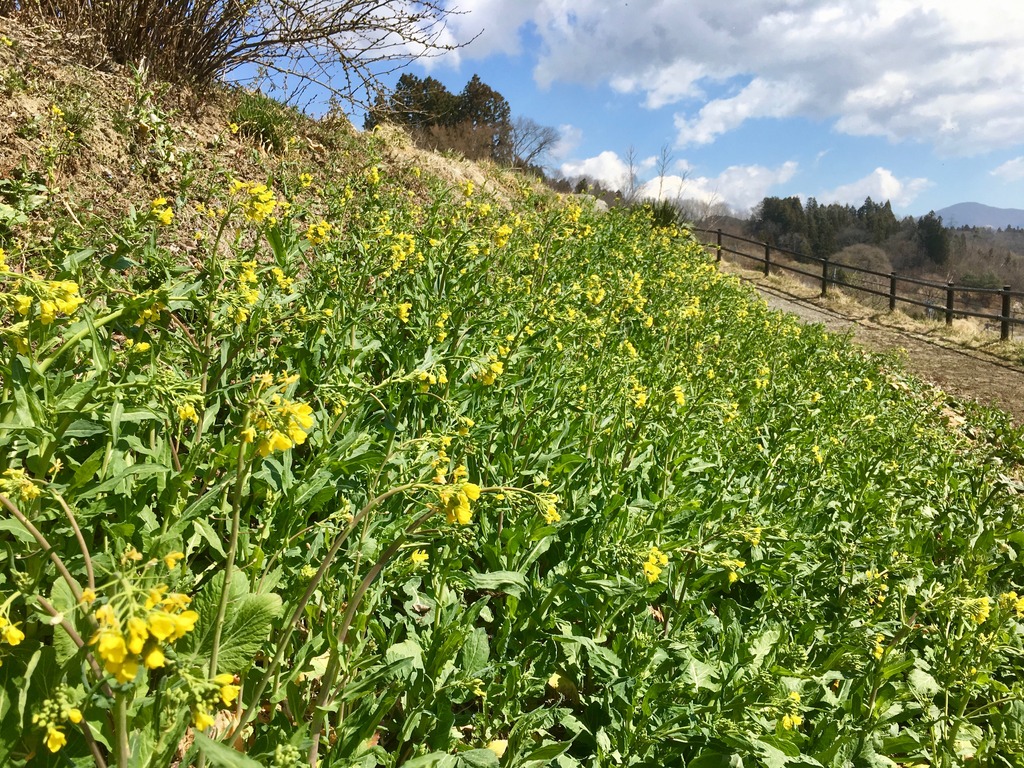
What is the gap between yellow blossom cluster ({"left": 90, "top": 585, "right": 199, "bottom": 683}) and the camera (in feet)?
2.87

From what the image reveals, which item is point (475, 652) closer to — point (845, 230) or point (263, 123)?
point (263, 123)

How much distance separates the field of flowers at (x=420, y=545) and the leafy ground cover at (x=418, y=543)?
16mm

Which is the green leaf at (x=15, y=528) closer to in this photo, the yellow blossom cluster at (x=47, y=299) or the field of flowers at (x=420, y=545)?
the field of flowers at (x=420, y=545)

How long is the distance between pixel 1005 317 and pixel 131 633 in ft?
60.1

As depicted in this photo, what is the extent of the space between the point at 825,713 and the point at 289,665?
2045 millimetres

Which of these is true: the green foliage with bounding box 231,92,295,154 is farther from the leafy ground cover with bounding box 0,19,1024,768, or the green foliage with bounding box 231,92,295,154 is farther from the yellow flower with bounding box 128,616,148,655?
the yellow flower with bounding box 128,616,148,655

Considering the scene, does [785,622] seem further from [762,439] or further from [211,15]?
[211,15]

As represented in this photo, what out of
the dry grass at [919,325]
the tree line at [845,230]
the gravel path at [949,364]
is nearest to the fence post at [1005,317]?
the dry grass at [919,325]

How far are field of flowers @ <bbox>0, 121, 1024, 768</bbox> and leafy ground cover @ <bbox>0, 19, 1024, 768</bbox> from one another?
16mm

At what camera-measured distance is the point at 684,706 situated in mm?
2225

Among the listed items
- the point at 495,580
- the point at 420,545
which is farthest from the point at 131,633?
the point at 495,580

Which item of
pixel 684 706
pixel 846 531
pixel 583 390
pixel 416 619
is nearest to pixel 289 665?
pixel 416 619

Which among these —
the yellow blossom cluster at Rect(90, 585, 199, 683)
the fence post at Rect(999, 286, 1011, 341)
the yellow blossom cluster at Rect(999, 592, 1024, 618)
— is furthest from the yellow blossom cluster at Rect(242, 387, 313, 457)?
the fence post at Rect(999, 286, 1011, 341)

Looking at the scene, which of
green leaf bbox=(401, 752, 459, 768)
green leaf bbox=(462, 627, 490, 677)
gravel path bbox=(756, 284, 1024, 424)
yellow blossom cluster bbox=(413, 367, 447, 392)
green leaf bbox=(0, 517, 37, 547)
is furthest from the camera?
gravel path bbox=(756, 284, 1024, 424)
